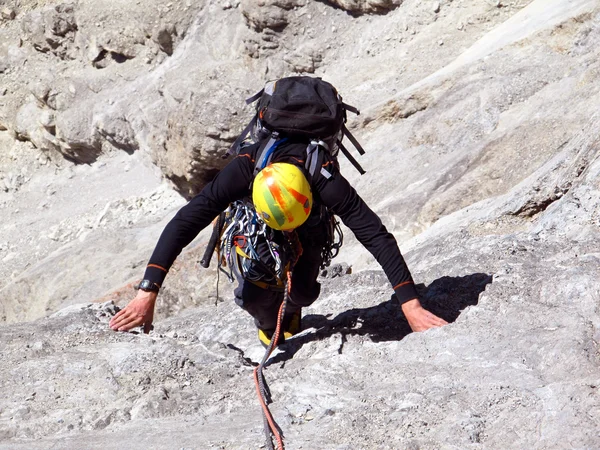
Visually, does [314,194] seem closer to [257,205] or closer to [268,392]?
[257,205]

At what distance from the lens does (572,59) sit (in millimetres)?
9508

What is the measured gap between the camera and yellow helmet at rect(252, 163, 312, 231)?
4.02 meters

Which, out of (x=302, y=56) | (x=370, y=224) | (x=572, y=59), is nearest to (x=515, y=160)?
(x=572, y=59)

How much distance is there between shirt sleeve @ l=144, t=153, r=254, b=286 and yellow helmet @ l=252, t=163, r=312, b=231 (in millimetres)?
160

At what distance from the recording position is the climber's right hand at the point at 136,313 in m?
4.19

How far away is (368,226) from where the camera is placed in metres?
4.25

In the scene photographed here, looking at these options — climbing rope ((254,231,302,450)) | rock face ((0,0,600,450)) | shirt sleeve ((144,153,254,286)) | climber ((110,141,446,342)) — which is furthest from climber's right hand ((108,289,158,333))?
climbing rope ((254,231,302,450))

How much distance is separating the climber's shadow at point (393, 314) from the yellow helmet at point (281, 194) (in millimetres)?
992

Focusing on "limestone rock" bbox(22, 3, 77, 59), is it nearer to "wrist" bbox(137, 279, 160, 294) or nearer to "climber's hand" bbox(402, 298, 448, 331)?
"wrist" bbox(137, 279, 160, 294)

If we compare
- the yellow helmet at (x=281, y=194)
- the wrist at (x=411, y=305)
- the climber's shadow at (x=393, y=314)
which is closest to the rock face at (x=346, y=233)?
the climber's shadow at (x=393, y=314)

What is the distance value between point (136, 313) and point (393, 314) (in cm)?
184

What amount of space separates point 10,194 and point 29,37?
13.8 ft

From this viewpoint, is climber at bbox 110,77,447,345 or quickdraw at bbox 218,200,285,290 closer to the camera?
climber at bbox 110,77,447,345

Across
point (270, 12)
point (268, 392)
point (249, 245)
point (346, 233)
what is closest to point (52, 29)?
point (270, 12)
